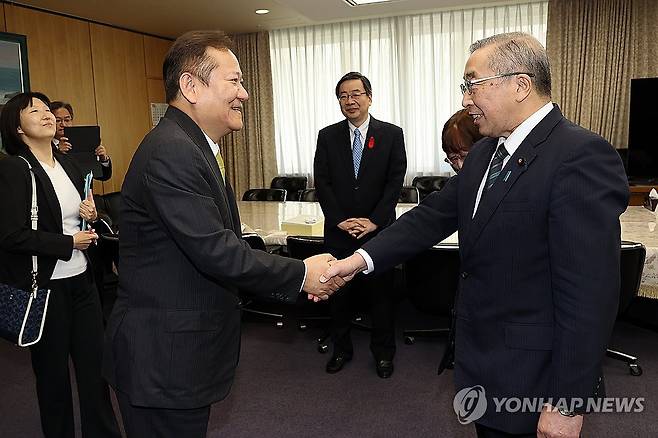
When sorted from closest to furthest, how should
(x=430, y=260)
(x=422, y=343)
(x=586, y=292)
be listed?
(x=586, y=292), (x=430, y=260), (x=422, y=343)

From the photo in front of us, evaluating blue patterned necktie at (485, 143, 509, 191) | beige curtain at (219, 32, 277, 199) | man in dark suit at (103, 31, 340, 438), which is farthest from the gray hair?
beige curtain at (219, 32, 277, 199)

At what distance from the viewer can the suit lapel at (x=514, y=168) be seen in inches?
53.7

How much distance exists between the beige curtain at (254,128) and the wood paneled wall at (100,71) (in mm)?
1227

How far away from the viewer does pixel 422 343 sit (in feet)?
12.6

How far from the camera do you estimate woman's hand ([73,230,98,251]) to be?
2.28 m

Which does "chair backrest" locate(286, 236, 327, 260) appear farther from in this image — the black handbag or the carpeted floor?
the black handbag

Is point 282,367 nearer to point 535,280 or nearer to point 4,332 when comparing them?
point 4,332

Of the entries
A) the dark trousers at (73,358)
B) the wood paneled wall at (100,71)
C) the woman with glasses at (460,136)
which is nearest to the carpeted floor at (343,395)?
the dark trousers at (73,358)

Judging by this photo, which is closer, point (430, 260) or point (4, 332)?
point (4, 332)

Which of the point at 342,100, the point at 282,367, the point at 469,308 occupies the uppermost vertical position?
the point at 342,100

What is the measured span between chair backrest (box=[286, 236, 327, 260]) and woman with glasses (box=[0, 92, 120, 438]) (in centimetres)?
137

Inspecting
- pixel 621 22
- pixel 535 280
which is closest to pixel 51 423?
pixel 535 280

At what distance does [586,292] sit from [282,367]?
2.54m

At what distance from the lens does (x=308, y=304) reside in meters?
4.32
